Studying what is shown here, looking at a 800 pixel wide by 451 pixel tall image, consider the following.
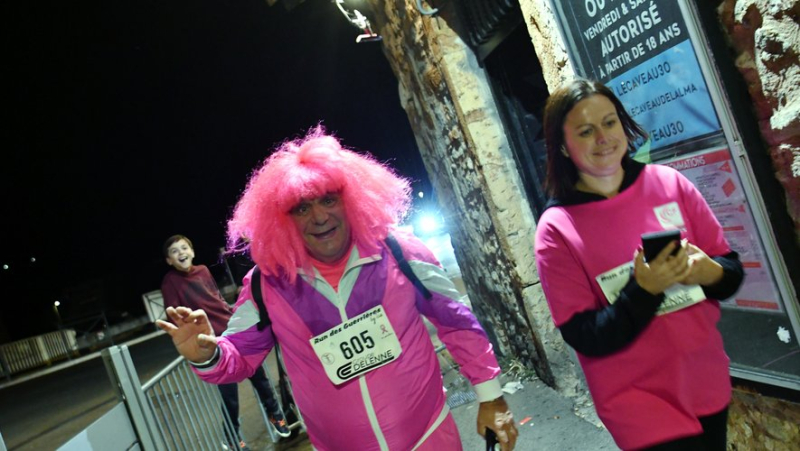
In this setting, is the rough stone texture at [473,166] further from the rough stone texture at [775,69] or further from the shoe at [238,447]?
the shoe at [238,447]

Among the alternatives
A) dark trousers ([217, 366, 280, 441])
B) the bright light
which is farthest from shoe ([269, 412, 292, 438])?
the bright light

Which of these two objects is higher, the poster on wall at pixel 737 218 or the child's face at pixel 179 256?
the child's face at pixel 179 256

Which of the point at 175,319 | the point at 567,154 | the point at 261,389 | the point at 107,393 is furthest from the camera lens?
the point at 107,393

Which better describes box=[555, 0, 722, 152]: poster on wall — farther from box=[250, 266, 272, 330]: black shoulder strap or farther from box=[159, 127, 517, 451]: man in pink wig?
box=[250, 266, 272, 330]: black shoulder strap

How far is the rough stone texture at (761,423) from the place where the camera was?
2.18 meters

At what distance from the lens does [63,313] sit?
77.6ft

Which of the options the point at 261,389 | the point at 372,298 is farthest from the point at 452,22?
the point at 261,389

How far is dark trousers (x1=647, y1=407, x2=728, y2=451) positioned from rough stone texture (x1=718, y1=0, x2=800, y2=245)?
819 mm

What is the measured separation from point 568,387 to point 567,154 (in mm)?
2835

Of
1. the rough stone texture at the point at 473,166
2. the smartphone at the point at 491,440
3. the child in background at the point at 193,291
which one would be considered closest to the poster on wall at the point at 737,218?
the smartphone at the point at 491,440

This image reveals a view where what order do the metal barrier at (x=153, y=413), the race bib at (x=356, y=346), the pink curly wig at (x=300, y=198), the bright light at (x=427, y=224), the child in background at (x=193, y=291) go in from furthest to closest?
1. the bright light at (x=427, y=224)
2. the child in background at (x=193, y=291)
3. the metal barrier at (x=153, y=413)
4. the pink curly wig at (x=300, y=198)
5. the race bib at (x=356, y=346)

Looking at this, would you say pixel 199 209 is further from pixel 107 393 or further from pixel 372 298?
pixel 372 298

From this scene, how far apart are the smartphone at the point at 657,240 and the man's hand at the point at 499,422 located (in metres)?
1.00

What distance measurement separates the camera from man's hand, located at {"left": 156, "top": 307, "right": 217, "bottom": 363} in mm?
2000
